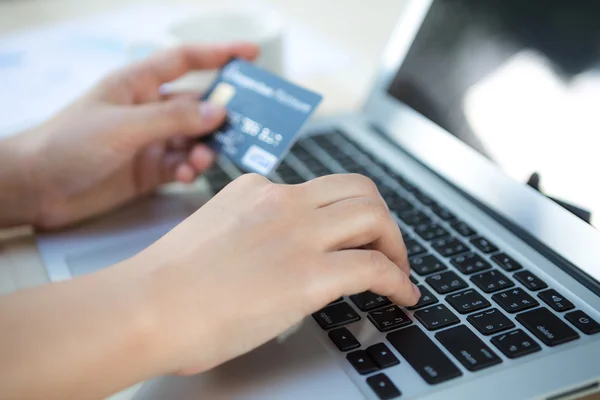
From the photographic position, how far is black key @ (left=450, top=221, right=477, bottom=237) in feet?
1.82

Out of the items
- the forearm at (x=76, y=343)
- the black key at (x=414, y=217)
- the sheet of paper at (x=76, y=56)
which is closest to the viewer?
the forearm at (x=76, y=343)

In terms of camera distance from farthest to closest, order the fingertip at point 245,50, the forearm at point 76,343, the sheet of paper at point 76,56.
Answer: the sheet of paper at point 76,56, the fingertip at point 245,50, the forearm at point 76,343

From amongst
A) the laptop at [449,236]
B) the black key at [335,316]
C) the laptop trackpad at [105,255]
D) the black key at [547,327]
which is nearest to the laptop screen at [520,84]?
the laptop at [449,236]

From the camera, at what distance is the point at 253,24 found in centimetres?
86

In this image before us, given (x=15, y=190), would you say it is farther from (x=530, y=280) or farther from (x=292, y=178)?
(x=530, y=280)

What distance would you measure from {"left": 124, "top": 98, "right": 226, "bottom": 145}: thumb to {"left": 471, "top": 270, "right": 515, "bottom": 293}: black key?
0.31 m

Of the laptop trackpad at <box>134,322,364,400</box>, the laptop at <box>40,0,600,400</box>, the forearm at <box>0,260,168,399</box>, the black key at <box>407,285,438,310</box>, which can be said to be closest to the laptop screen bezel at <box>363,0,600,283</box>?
the laptop at <box>40,0,600,400</box>

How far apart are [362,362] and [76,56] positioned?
2.53ft

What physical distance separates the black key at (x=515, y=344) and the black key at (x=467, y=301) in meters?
0.03

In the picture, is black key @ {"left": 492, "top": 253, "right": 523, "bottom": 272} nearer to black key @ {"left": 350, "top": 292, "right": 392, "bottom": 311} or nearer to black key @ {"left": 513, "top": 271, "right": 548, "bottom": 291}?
black key @ {"left": 513, "top": 271, "right": 548, "bottom": 291}

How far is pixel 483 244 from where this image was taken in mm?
536

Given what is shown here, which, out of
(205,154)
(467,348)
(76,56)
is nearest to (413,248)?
(467,348)

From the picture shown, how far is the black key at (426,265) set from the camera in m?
0.51

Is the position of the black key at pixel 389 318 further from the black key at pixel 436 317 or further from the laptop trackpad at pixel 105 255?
the laptop trackpad at pixel 105 255
